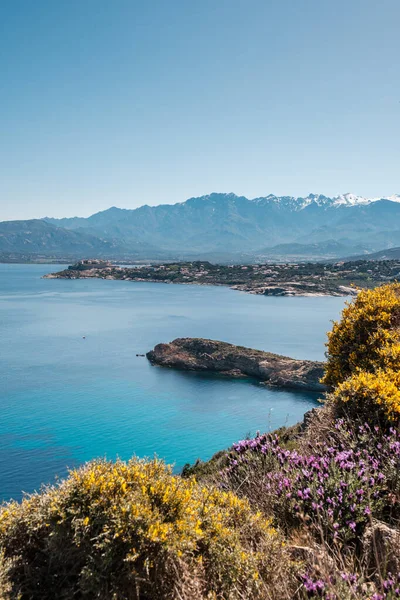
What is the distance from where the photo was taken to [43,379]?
177 ft

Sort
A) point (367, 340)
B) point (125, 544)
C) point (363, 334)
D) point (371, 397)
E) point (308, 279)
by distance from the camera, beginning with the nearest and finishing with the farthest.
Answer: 1. point (125, 544)
2. point (371, 397)
3. point (367, 340)
4. point (363, 334)
5. point (308, 279)

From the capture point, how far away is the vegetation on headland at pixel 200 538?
4.20 metres

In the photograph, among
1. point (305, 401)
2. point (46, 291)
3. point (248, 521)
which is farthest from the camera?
point (46, 291)

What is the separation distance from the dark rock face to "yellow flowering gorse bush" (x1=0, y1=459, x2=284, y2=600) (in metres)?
49.5

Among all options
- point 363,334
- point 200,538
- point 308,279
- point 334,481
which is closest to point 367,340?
point 363,334

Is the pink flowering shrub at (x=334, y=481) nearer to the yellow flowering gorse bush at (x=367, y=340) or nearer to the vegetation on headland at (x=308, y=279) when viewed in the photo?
the yellow flowering gorse bush at (x=367, y=340)

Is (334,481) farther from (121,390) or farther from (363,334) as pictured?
(121,390)

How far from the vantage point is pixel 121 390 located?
50.5 metres

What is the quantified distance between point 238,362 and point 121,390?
17383 mm

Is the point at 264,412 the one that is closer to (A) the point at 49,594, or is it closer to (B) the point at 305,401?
(B) the point at 305,401

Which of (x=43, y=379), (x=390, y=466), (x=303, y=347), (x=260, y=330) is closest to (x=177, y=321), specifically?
(x=260, y=330)

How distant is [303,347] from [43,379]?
135 ft

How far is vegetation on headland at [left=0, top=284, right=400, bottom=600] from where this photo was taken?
4.20 meters

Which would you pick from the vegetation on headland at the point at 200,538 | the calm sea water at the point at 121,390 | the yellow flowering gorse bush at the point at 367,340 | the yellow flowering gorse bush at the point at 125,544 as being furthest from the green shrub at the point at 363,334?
the yellow flowering gorse bush at the point at 125,544
